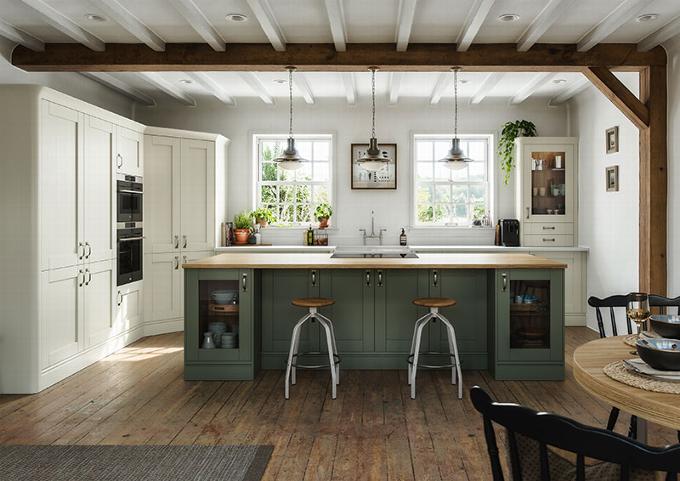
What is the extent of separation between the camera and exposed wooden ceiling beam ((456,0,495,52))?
3.78 meters

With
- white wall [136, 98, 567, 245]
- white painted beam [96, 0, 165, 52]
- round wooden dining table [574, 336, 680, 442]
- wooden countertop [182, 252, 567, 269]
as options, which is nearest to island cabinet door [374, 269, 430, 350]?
wooden countertop [182, 252, 567, 269]

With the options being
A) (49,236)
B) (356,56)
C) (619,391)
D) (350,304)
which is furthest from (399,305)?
(619,391)

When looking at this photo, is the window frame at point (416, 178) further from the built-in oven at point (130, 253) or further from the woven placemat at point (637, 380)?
the woven placemat at point (637, 380)

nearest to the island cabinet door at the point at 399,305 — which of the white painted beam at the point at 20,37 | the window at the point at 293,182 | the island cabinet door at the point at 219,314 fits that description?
the island cabinet door at the point at 219,314

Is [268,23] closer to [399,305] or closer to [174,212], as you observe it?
[399,305]

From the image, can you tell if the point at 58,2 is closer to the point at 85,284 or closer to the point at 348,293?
the point at 85,284

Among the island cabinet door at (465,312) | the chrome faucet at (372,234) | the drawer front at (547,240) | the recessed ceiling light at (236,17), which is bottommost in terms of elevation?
the island cabinet door at (465,312)

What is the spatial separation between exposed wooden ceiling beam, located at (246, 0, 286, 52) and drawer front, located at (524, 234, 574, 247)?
157 inches

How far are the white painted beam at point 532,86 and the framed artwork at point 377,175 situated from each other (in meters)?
1.64

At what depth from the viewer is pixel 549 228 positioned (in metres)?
6.90

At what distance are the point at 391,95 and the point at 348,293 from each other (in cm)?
294

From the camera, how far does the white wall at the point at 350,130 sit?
23.7 ft

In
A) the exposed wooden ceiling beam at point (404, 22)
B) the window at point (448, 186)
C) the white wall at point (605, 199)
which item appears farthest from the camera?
the window at point (448, 186)

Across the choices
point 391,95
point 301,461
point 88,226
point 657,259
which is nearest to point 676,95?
point 657,259
